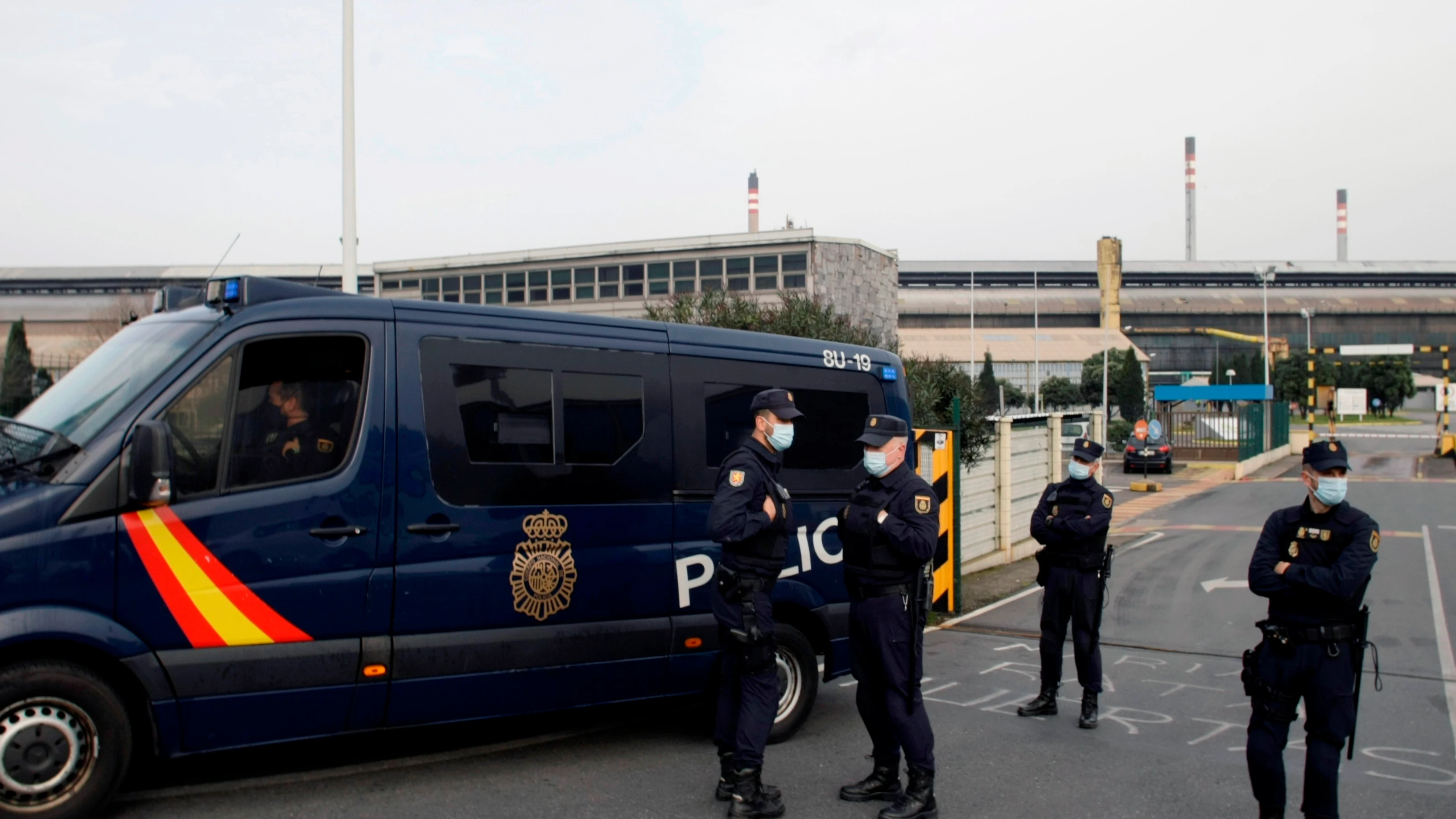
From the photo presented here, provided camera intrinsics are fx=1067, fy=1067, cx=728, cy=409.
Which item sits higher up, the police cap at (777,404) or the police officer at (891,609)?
the police cap at (777,404)

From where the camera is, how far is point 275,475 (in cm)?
484

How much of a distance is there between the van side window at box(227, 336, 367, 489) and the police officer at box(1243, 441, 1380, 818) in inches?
165

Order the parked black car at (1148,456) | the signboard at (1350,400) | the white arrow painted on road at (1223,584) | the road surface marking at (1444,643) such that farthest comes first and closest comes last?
the signboard at (1350,400) < the parked black car at (1148,456) < the white arrow painted on road at (1223,584) < the road surface marking at (1444,643)

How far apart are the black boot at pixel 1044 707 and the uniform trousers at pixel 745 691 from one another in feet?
8.49

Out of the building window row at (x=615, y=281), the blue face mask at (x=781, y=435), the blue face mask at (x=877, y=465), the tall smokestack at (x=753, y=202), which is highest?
the tall smokestack at (x=753, y=202)

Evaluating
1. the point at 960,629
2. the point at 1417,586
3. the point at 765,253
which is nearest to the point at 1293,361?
Answer: the point at 765,253

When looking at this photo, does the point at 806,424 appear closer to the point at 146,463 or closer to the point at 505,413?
the point at 505,413

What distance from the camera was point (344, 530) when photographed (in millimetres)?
4883

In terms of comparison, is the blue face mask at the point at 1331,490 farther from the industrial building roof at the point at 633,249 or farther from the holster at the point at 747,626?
the industrial building roof at the point at 633,249

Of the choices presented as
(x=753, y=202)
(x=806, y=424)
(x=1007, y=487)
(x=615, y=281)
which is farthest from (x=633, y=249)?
(x=753, y=202)

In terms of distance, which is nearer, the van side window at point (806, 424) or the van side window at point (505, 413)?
the van side window at point (505, 413)

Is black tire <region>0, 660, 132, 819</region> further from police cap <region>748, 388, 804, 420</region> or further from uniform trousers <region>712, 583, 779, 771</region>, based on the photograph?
police cap <region>748, 388, 804, 420</region>

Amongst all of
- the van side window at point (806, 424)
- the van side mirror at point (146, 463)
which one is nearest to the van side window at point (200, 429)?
the van side mirror at point (146, 463)

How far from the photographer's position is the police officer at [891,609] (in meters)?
5.02
